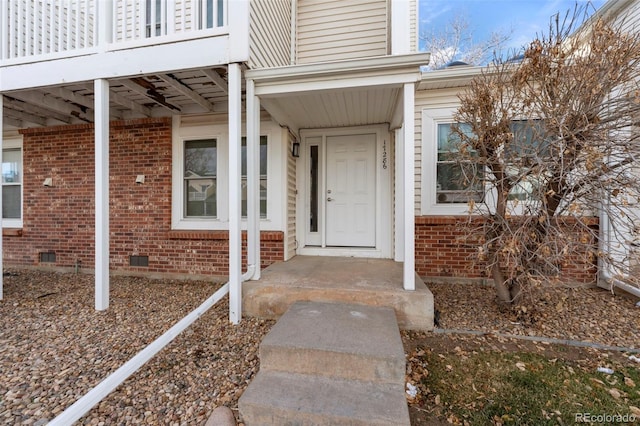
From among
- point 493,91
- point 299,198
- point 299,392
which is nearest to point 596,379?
point 299,392

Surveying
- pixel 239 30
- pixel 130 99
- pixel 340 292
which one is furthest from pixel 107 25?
pixel 340 292

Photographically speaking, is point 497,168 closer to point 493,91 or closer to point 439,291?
point 493,91

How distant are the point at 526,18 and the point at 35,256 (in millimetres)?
13853

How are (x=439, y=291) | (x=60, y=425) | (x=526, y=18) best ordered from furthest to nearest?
(x=526, y=18)
(x=439, y=291)
(x=60, y=425)

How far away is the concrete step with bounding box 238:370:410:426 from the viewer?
5.19 feet

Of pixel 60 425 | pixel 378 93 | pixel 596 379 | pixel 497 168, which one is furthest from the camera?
pixel 378 93

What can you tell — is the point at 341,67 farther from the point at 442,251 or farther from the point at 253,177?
the point at 442,251

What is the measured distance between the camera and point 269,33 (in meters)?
3.72

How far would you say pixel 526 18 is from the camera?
8742 mm

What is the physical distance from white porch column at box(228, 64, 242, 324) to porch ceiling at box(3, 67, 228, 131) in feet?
1.53

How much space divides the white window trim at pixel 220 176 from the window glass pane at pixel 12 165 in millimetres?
3419

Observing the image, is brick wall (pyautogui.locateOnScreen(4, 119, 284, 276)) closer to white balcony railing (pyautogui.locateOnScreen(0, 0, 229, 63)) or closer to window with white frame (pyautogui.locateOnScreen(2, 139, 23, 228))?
window with white frame (pyautogui.locateOnScreen(2, 139, 23, 228))

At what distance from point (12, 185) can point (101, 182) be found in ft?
13.7

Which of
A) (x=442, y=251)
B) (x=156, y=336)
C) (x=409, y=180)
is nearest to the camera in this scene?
(x=156, y=336)
